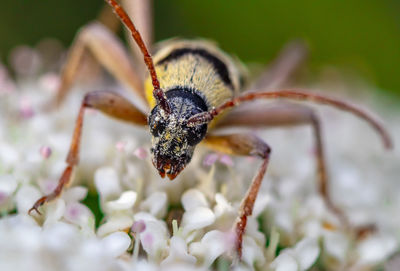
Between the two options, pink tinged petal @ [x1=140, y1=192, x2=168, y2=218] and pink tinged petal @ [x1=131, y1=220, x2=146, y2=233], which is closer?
pink tinged petal @ [x1=131, y1=220, x2=146, y2=233]

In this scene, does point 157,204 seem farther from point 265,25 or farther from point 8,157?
point 265,25

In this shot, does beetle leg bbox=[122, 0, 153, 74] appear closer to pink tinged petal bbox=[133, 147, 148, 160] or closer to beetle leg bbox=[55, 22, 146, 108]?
beetle leg bbox=[55, 22, 146, 108]

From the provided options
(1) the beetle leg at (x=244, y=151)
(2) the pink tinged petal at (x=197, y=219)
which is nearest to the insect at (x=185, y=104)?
(1) the beetle leg at (x=244, y=151)

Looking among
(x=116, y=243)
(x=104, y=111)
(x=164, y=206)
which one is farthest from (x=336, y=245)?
(x=104, y=111)

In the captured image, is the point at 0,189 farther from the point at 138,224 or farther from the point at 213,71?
the point at 213,71

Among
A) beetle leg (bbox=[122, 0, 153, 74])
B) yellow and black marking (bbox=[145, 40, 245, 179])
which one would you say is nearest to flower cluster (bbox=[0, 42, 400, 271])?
yellow and black marking (bbox=[145, 40, 245, 179])
